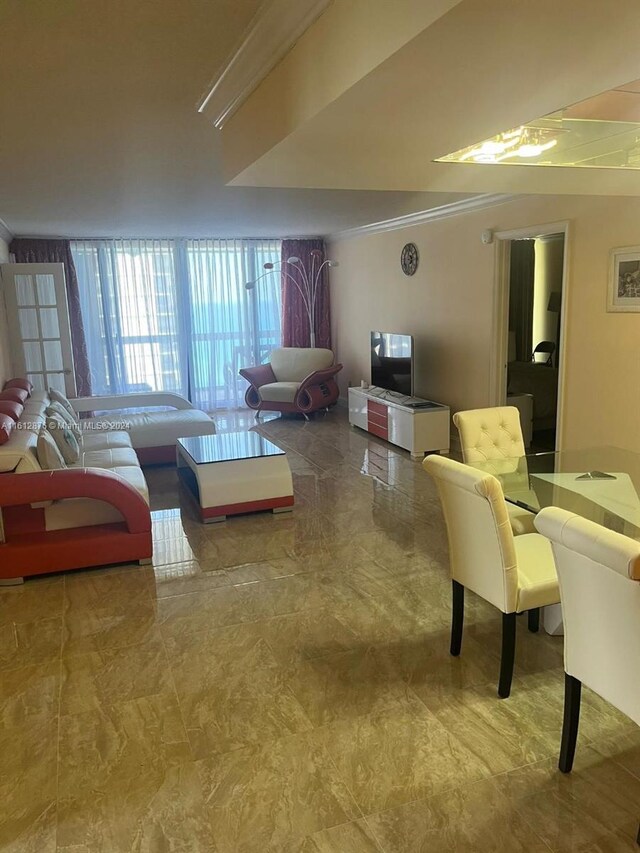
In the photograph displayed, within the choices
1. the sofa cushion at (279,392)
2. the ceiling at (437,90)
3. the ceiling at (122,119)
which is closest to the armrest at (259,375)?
the sofa cushion at (279,392)

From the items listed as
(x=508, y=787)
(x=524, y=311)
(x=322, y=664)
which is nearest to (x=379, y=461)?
(x=524, y=311)

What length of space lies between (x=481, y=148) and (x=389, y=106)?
38.5 inches

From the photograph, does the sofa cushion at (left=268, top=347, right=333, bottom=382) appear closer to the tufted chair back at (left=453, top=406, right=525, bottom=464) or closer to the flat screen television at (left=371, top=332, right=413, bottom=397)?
the flat screen television at (left=371, top=332, right=413, bottom=397)

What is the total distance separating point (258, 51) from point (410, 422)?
4.29 metres

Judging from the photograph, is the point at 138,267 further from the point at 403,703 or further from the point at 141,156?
the point at 403,703

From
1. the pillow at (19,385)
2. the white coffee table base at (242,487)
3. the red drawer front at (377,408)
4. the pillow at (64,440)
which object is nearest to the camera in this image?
the pillow at (64,440)

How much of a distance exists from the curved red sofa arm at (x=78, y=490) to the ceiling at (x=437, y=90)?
183 centimetres

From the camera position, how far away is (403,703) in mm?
2449

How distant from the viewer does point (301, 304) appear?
9.17 metres

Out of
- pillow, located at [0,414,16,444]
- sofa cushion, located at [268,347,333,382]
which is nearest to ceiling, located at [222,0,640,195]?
pillow, located at [0,414,16,444]

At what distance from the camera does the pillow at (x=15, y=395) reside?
4918 mm

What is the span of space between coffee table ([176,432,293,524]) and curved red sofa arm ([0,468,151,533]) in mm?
740

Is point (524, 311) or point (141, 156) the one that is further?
point (524, 311)

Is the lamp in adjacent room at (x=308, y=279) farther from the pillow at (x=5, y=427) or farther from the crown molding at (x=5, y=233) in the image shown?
the pillow at (x=5, y=427)
